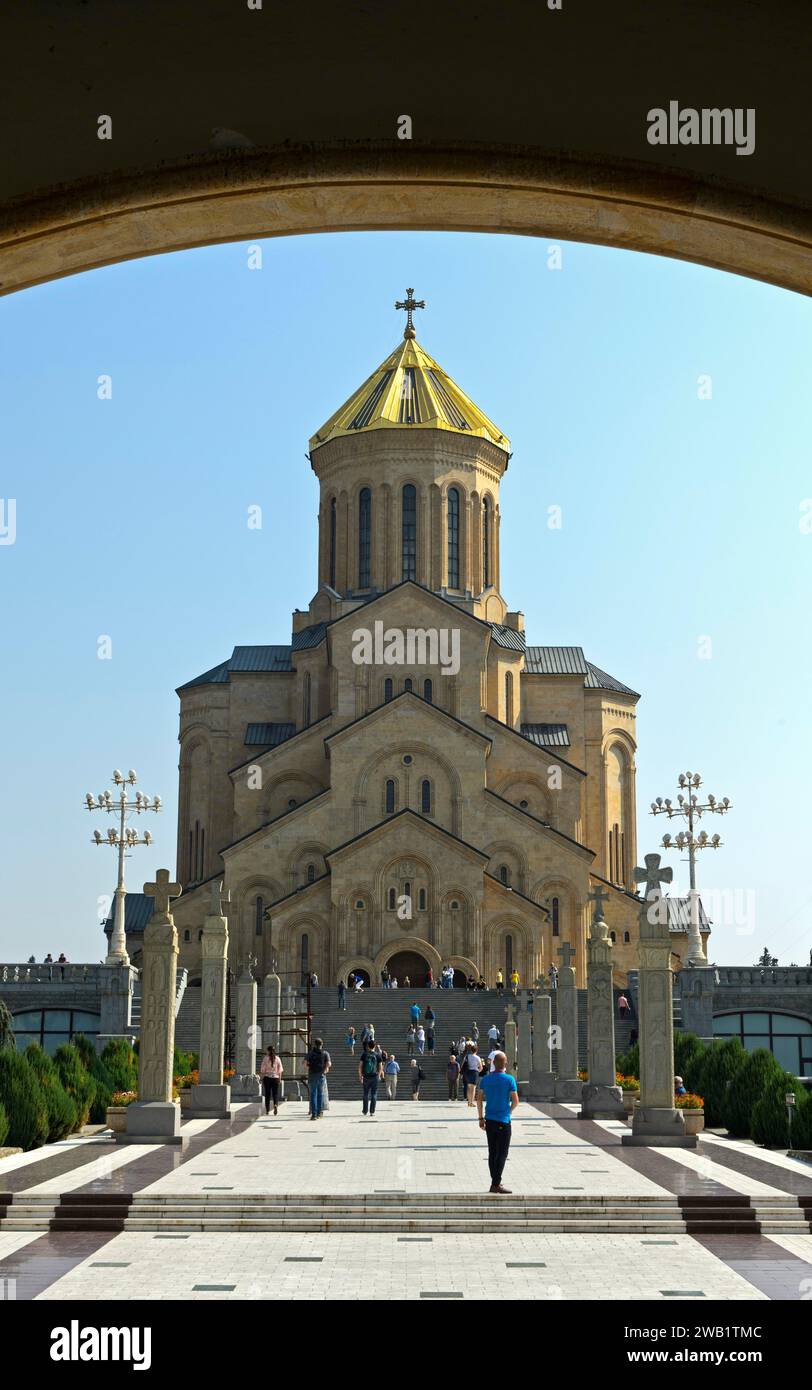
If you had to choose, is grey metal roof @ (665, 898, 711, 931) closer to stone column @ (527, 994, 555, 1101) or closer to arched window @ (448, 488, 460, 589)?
arched window @ (448, 488, 460, 589)

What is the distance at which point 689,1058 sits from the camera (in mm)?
26719

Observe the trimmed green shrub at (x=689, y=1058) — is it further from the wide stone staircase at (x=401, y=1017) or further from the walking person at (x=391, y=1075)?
the wide stone staircase at (x=401, y=1017)

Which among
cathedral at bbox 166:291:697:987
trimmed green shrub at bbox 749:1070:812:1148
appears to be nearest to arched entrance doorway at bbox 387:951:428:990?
cathedral at bbox 166:291:697:987

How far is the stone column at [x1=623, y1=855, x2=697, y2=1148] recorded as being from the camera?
17859 mm

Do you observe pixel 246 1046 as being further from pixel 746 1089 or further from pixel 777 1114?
pixel 777 1114

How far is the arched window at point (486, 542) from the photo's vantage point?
51.6 m

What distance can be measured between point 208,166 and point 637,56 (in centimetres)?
115

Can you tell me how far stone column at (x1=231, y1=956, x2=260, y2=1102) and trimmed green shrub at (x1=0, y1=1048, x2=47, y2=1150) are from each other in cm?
893

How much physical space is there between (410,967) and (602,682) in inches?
546

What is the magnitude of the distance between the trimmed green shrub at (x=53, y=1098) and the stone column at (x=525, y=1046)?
11328 mm

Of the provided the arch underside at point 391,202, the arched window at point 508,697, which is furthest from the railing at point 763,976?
the arch underside at point 391,202

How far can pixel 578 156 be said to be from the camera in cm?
411
